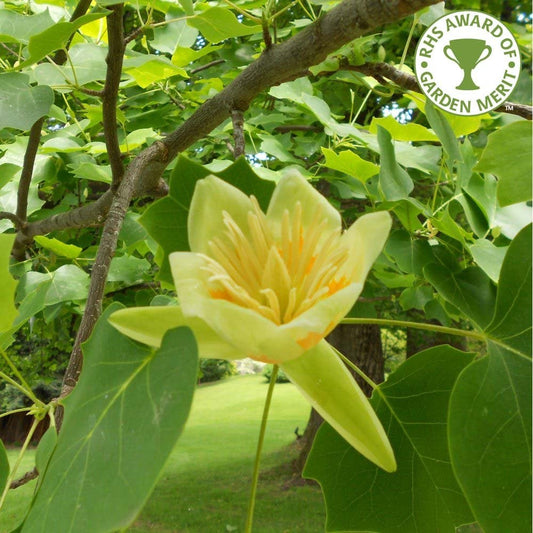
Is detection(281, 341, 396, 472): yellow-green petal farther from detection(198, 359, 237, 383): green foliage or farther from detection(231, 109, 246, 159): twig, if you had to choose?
detection(198, 359, 237, 383): green foliage

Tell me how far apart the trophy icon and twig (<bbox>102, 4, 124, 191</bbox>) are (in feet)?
1.55

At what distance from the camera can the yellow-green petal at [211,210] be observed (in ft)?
1.49

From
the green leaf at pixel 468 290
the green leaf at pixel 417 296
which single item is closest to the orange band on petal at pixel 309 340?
the green leaf at pixel 468 290

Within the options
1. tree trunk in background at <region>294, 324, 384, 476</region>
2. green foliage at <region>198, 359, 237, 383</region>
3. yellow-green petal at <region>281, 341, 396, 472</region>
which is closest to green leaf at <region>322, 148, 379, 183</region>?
yellow-green petal at <region>281, 341, 396, 472</region>

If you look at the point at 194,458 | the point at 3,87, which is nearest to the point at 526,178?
the point at 3,87

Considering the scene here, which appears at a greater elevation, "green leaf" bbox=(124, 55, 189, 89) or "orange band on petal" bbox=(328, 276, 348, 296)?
"green leaf" bbox=(124, 55, 189, 89)

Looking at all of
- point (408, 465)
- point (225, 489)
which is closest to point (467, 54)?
point (408, 465)

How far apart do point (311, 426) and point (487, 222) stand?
454 cm

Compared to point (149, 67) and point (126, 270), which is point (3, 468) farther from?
point (126, 270)

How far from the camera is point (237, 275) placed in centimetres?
45

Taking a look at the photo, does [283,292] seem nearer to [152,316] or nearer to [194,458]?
[152,316]

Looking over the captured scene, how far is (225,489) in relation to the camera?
19.2 ft

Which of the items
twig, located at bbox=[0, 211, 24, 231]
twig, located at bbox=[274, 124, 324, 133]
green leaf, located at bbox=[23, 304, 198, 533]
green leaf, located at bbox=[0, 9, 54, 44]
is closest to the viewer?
green leaf, located at bbox=[23, 304, 198, 533]

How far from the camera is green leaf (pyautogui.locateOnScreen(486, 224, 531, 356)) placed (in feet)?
1.57
